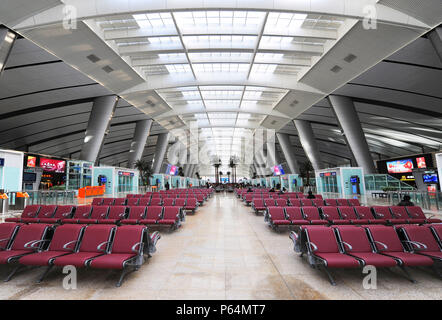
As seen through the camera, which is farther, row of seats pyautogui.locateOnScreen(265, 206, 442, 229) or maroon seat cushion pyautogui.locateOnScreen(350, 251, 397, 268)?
row of seats pyautogui.locateOnScreen(265, 206, 442, 229)

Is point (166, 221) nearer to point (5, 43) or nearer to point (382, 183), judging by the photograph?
point (5, 43)

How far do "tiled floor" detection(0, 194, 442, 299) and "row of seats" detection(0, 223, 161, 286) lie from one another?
326mm

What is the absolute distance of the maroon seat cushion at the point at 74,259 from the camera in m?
3.19

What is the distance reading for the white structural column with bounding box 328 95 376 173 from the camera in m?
18.4

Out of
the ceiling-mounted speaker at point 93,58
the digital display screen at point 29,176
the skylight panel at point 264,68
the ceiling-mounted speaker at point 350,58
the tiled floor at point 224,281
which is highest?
the skylight panel at point 264,68

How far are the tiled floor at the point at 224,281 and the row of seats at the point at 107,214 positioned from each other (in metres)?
2.35

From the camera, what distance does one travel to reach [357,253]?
12.0 ft

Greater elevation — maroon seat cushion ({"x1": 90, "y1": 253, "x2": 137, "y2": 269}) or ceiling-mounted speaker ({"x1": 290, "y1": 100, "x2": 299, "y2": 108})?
ceiling-mounted speaker ({"x1": 290, "y1": 100, "x2": 299, "y2": 108})

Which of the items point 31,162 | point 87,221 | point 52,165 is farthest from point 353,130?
point 52,165

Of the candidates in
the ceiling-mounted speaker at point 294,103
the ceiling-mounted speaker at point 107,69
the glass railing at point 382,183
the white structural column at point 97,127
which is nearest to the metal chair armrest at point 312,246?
the glass railing at point 382,183

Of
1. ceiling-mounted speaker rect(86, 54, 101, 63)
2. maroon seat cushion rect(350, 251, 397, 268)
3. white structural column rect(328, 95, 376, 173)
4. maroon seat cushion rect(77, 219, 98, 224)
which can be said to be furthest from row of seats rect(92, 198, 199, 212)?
white structural column rect(328, 95, 376, 173)

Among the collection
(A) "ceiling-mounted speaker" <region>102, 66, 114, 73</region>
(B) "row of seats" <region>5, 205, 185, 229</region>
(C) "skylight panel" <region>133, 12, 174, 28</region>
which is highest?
(C) "skylight panel" <region>133, 12, 174, 28</region>

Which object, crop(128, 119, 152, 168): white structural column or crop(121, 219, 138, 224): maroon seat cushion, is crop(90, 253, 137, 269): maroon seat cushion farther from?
crop(128, 119, 152, 168): white structural column

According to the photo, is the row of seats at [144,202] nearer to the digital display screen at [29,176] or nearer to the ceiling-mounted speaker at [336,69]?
the ceiling-mounted speaker at [336,69]
